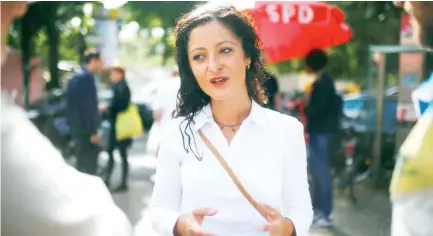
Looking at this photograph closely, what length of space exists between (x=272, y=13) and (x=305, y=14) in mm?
254

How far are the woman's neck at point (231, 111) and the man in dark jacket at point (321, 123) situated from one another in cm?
223

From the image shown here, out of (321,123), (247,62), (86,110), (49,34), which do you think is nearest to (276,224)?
(247,62)

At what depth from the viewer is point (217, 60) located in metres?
1.95

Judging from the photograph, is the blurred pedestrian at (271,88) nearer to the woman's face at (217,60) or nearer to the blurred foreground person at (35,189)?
the woman's face at (217,60)

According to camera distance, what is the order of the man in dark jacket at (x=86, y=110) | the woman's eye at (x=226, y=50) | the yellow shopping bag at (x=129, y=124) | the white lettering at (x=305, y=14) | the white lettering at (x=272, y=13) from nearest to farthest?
the woman's eye at (x=226, y=50) < the white lettering at (x=272, y=13) < the white lettering at (x=305, y=14) < the yellow shopping bag at (x=129, y=124) < the man in dark jacket at (x=86, y=110)

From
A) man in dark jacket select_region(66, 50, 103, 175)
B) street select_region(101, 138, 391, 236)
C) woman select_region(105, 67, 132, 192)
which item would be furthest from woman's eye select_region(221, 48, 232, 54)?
man in dark jacket select_region(66, 50, 103, 175)

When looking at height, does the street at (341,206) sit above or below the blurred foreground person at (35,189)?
below

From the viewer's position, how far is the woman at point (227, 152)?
1932mm

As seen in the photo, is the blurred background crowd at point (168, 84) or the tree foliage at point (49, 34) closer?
the blurred background crowd at point (168, 84)

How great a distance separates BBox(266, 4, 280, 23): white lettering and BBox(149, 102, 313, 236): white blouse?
77 cm

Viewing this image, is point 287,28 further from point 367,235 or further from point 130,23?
point 367,235

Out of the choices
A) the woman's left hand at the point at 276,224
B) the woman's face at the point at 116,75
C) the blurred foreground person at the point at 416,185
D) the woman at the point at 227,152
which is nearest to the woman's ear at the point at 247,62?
the woman at the point at 227,152

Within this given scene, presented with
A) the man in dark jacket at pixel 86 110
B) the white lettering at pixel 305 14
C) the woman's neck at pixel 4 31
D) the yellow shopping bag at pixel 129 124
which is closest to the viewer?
the woman's neck at pixel 4 31

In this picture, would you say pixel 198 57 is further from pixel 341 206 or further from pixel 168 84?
pixel 341 206
